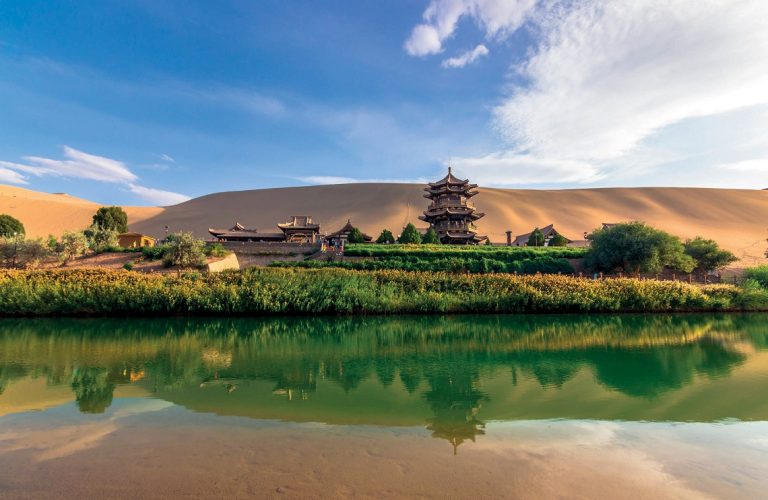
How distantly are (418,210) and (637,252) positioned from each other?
181 feet

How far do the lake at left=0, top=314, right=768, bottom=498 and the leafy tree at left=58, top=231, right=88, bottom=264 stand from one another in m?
15.0

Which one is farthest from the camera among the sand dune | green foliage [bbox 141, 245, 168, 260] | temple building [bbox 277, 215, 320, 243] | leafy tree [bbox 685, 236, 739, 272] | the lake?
the sand dune

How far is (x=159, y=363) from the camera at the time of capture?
30.3ft

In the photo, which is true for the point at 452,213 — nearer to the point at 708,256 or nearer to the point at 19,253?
the point at 708,256

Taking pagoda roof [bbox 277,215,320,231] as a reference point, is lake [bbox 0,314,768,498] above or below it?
below

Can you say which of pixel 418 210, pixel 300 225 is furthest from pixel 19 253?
pixel 418 210

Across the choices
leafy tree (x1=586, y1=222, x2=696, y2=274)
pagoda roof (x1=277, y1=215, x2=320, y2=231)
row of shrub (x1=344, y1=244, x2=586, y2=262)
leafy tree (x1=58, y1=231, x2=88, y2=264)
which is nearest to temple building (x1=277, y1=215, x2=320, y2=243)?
pagoda roof (x1=277, y1=215, x2=320, y2=231)

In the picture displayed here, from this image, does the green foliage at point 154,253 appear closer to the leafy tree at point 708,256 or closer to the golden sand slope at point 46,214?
the leafy tree at point 708,256

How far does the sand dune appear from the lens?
68812 millimetres

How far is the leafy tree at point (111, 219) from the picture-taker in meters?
42.2

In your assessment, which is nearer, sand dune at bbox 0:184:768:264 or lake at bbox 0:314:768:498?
lake at bbox 0:314:768:498

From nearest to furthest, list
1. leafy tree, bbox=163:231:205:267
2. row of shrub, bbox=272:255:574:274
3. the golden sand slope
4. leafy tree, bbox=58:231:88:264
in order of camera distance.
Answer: leafy tree, bbox=163:231:205:267
leafy tree, bbox=58:231:88:264
row of shrub, bbox=272:255:574:274
the golden sand slope

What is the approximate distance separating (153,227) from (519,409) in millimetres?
80702

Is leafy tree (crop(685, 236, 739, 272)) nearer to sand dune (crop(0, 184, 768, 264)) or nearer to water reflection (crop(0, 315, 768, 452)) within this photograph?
water reflection (crop(0, 315, 768, 452))
